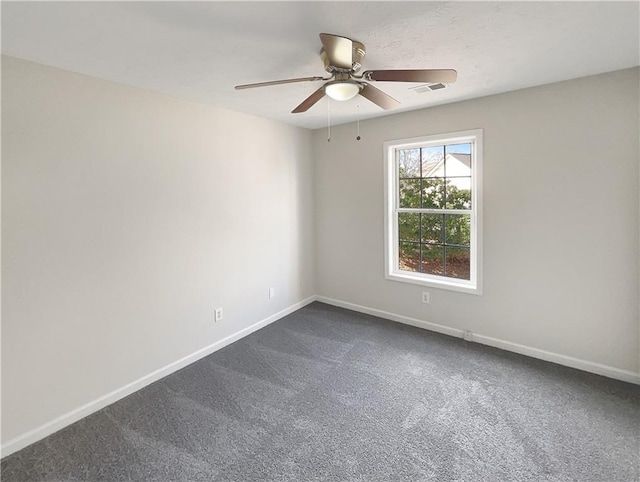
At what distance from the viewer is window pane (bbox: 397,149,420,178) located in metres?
3.64

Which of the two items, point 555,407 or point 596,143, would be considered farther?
point 596,143

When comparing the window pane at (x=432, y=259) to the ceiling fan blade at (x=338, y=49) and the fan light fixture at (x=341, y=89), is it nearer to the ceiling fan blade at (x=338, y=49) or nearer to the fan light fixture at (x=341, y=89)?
the fan light fixture at (x=341, y=89)

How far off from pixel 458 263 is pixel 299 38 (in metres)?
2.71

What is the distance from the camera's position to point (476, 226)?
3.16 meters

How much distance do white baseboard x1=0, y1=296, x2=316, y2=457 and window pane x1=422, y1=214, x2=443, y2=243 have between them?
7.13ft

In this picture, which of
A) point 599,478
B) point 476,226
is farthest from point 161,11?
point 599,478

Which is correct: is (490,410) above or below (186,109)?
below

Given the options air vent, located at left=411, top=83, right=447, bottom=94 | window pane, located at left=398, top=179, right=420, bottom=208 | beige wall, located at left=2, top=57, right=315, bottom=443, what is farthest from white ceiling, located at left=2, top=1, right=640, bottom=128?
window pane, located at left=398, top=179, right=420, bottom=208

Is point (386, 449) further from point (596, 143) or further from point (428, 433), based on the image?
point (596, 143)

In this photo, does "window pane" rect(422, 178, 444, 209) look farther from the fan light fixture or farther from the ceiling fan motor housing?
the ceiling fan motor housing

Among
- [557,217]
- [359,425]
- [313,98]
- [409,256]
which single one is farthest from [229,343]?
[557,217]

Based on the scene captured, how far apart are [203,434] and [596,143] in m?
3.57

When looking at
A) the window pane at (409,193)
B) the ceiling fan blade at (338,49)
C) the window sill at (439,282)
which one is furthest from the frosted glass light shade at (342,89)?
the window sill at (439,282)

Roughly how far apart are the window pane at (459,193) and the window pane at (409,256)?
0.62 meters
